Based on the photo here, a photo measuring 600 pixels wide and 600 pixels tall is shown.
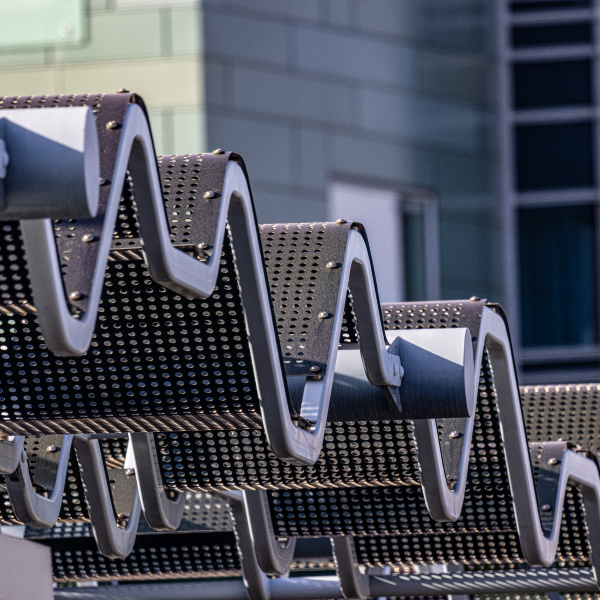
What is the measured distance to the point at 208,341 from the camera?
11.4 ft

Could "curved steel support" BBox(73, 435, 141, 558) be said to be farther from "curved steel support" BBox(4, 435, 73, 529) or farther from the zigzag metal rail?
the zigzag metal rail

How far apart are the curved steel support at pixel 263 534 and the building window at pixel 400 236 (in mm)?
9403

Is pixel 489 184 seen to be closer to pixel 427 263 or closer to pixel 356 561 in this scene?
pixel 427 263

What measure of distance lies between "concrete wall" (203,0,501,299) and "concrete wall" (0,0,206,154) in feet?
0.61

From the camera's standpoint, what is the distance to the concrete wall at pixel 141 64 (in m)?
13.4

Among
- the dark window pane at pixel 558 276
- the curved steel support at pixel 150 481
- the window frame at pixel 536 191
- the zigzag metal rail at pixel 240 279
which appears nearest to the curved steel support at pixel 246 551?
the curved steel support at pixel 150 481

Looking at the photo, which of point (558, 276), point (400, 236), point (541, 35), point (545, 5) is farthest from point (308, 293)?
point (545, 5)

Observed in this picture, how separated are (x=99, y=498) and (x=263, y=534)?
95cm

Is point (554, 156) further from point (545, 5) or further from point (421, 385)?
point (421, 385)

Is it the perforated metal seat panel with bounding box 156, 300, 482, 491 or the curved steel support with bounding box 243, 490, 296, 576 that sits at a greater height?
the perforated metal seat panel with bounding box 156, 300, 482, 491

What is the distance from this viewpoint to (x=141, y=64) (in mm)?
13531

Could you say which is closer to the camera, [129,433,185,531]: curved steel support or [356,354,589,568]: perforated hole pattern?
[129,433,185,531]: curved steel support

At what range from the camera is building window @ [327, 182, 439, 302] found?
→ 15219mm

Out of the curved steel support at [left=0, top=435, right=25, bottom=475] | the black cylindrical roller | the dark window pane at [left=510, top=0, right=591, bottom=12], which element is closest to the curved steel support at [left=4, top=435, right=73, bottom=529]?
the curved steel support at [left=0, top=435, right=25, bottom=475]
